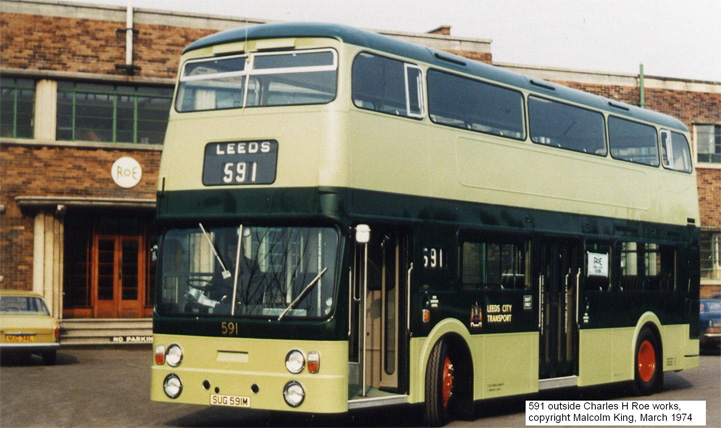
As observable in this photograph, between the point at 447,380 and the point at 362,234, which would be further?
the point at 447,380

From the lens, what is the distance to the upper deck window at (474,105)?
13.2 metres

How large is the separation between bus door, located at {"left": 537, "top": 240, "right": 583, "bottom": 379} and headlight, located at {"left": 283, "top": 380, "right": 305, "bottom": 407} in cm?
478

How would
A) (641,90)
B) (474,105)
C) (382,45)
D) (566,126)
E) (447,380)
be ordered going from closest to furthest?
(382,45) < (447,380) < (474,105) < (566,126) < (641,90)

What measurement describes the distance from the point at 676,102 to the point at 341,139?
27692 mm

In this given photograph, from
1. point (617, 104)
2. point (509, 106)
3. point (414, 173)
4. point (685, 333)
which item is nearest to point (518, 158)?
point (509, 106)

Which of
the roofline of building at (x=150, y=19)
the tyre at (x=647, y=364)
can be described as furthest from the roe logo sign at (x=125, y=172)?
the tyre at (x=647, y=364)

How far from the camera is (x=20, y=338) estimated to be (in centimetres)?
2155

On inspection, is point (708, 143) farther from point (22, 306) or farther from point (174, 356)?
point (174, 356)

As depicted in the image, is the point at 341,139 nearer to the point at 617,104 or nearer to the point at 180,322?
the point at 180,322

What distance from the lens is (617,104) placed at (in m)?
17.4

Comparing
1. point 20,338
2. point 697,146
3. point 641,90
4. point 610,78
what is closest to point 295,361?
point 20,338

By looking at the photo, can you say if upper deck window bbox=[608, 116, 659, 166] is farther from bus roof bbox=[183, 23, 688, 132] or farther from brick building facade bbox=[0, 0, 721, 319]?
brick building facade bbox=[0, 0, 721, 319]

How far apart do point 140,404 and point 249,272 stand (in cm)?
440

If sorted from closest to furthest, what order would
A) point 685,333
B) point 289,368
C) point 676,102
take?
point 289,368 → point 685,333 → point 676,102
